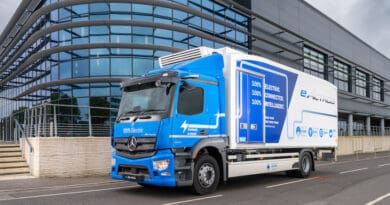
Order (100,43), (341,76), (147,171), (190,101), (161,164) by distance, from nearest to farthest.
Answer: (161,164)
(147,171)
(190,101)
(100,43)
(341,76)

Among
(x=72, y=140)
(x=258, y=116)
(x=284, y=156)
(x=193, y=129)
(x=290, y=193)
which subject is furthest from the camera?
(x=72, y=140)

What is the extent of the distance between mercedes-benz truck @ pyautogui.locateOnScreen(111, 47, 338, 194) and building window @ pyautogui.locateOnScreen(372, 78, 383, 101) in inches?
1779

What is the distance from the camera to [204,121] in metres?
9.89

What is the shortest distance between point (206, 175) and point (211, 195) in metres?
0.53

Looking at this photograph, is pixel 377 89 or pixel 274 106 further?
pixel 377 89

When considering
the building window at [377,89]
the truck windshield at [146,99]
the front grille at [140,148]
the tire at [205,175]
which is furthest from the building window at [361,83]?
the front grille at [140,148]

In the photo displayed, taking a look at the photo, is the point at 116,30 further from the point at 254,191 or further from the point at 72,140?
the point at 254,191

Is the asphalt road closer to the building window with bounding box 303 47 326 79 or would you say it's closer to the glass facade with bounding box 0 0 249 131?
the glass facade with bounding box 0 0 249 131

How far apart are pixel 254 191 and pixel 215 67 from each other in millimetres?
3640

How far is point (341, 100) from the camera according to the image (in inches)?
1658

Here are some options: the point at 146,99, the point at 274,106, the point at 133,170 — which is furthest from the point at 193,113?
A: the point at 274,106

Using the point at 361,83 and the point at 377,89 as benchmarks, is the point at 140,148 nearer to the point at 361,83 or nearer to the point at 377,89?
the point at 361,83

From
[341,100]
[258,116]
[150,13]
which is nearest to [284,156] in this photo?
[258,116]

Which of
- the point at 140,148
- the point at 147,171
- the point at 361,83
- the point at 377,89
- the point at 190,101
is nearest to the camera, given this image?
the point at 147,171
